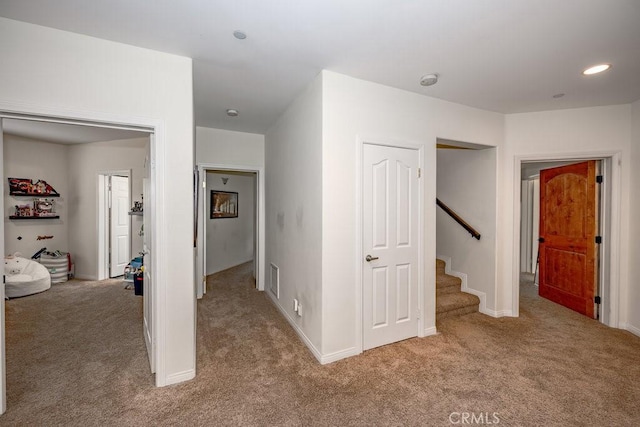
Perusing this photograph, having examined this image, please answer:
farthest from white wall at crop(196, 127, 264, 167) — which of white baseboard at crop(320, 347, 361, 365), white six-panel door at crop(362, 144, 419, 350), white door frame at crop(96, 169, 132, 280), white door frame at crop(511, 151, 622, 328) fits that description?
white door frame at crop(511, 151, 622, 328)

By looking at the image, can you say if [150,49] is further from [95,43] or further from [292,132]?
[292,132]

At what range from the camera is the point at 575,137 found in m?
3.07

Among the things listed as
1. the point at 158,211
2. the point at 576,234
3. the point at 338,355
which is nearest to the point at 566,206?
the point at 576,234

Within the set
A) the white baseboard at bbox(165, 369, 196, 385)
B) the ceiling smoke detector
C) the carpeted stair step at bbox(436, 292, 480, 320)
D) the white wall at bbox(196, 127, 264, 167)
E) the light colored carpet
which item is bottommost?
the light colored carpet

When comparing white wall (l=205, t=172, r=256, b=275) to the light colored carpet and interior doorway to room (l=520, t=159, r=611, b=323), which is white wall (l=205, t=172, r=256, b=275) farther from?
interior doorway to room (l=520, t=159, r=611, b=323)

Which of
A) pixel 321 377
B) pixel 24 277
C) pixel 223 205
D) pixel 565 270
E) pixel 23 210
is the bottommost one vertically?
pixel 321 377

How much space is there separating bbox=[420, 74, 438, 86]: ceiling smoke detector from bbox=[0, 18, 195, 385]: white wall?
6.33 ft

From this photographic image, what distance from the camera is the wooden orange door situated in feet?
10.7

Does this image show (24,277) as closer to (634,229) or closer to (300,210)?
(300,210)

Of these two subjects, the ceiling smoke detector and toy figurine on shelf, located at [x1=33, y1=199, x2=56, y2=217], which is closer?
the ceiling smoke detector

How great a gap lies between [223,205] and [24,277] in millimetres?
3145

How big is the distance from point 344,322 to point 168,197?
5.76 ft

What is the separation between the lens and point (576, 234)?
136 inches

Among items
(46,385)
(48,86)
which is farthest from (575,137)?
(46,385)
